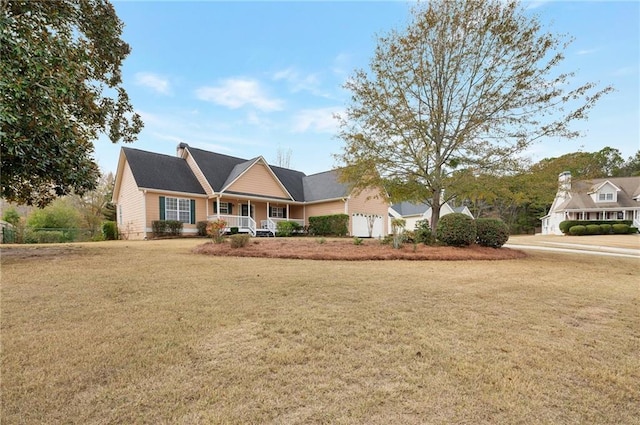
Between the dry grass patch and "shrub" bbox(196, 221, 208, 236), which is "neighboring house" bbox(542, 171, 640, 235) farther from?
the dry grass patch

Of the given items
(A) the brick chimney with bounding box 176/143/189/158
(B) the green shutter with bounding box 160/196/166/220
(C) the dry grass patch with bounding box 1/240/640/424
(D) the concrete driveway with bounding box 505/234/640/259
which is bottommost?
(D) the concrete driveway with bounding box 505/234/640/259

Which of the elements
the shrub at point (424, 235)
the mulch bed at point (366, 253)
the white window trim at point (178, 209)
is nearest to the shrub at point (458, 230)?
the mulch bed at point (366, 253)

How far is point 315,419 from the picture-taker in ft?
6.51

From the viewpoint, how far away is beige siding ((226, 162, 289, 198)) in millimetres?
20656

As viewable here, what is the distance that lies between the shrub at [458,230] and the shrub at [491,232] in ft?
2.15

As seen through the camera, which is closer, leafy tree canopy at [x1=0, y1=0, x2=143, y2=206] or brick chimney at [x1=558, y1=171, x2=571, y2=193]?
Result: leafy tree canopy at [x1=0, y1=0, x2=143, y2=206]

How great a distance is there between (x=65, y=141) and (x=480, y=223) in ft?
44.0

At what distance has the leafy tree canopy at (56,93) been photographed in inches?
222

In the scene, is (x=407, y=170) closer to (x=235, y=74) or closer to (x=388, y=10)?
(x=388, y=10)

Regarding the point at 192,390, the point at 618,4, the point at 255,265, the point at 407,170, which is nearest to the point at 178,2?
the point at 255,265

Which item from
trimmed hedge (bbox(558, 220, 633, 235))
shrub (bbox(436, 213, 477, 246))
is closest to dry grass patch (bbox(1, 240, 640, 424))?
shrub (bbox(436, 213, 477, 246))

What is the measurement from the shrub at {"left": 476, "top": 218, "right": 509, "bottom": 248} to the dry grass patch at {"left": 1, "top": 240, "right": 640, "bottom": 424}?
603 centimetres

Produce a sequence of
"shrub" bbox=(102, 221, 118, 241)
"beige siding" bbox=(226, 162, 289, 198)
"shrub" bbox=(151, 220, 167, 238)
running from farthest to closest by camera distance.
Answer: "beige siding" bbox=(226, 162, 289, 198)
"shrub" bbox=(102, 221, 118, 241)
"shrub" bbox=(151, 220, 167, 238)

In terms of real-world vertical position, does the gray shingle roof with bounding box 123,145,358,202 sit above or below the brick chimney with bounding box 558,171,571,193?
above
